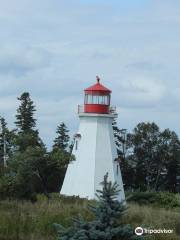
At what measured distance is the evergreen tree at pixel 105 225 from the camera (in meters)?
15.0

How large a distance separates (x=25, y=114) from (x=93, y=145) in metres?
16.8

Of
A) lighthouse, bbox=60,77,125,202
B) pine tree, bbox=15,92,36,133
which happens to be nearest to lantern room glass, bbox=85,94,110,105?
lighthouse, bbox=60,77,125,202

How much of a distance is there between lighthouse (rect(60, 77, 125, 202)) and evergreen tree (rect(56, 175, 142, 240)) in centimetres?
2462

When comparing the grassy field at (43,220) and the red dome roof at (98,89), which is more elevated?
the red dome roof at (98,89)

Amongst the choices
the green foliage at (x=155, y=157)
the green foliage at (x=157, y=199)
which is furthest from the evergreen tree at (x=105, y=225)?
the green foliage at (x=155, y=157)

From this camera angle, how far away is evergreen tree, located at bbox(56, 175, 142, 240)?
49.3 feet

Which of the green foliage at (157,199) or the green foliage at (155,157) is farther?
the green foliage at (155,157)

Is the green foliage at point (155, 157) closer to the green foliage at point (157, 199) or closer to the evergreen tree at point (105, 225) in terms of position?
the green foliage at point (157, 199)

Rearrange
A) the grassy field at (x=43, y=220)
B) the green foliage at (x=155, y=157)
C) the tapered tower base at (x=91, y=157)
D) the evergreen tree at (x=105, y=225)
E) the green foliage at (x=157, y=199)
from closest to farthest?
the evergreen tree at (x=105, y=225) < the grassy field at (x=43, y=220) < the tapered tower base at (x=91, y=157) < the green foliage at (x=157, y=199) < the green foliage at (x=155, y=157)

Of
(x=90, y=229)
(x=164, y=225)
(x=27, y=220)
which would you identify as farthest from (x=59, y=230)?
(x=164, y=225)

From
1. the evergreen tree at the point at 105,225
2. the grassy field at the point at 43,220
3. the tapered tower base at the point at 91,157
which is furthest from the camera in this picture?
the tapered tower base at the point at 91,157

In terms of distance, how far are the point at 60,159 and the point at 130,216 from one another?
637 inches

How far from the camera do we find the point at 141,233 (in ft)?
54.0

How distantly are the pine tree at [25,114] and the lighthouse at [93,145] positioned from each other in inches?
593
